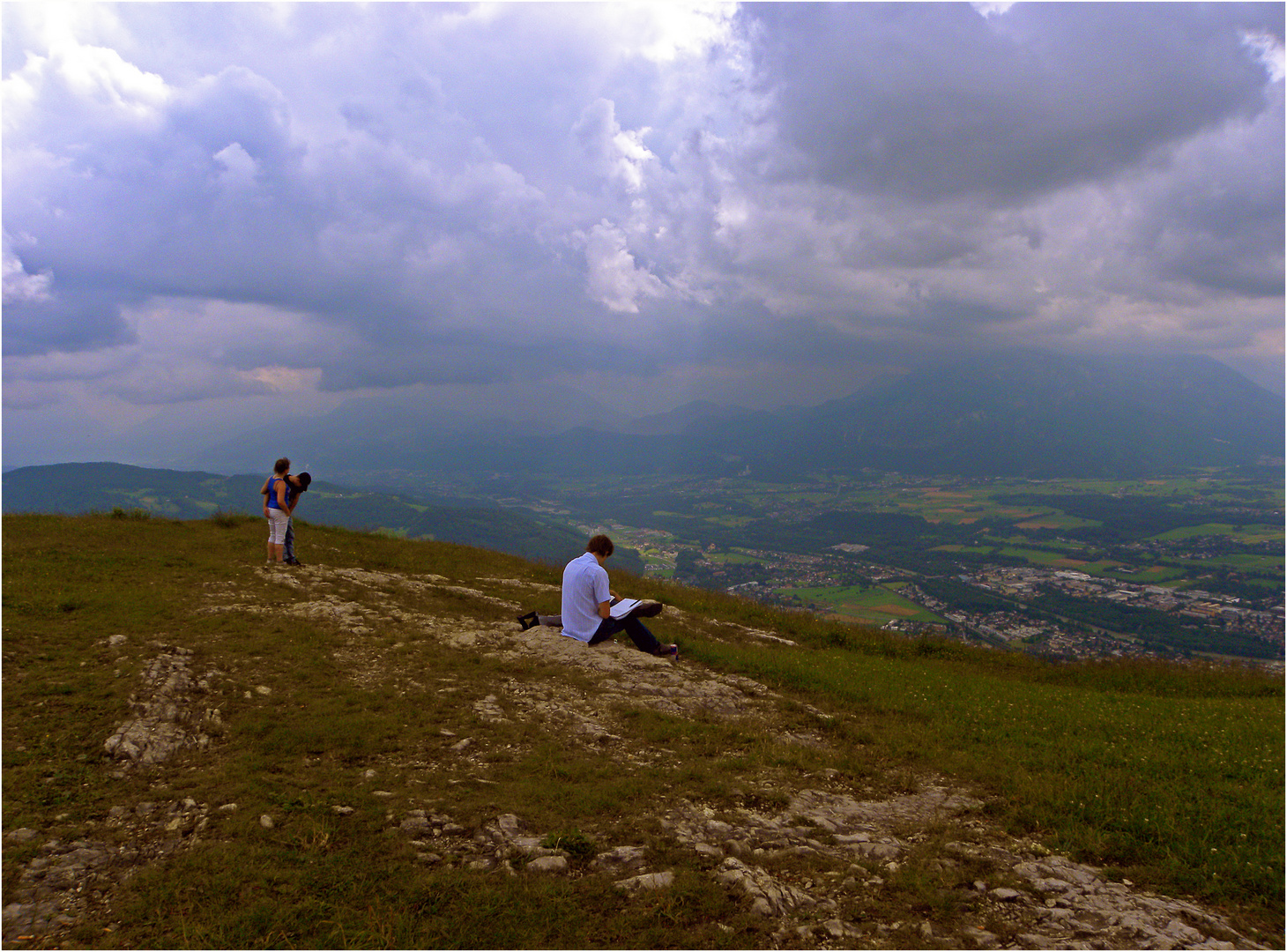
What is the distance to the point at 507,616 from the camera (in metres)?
16.4

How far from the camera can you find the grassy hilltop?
16.4 feet

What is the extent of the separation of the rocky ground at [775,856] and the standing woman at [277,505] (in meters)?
7.16

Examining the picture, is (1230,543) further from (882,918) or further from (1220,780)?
(882,918)

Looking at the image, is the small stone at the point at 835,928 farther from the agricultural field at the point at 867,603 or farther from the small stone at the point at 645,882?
the agricultural field at the point at 867,603

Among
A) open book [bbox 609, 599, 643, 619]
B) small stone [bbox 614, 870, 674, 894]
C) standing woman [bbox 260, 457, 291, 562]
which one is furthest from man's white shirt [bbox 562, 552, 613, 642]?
standing woman [bbox 260, 457, 291, 562]

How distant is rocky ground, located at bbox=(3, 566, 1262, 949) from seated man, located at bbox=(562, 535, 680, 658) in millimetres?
3052

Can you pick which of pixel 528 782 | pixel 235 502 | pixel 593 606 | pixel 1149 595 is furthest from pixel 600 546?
pixel 235 502

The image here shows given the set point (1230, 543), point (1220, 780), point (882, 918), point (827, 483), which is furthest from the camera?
point (827, 483)

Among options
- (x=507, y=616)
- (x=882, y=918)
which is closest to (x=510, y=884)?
(x=882, y=918)

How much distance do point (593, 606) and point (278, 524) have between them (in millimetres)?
10364

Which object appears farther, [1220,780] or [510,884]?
[1220,780]

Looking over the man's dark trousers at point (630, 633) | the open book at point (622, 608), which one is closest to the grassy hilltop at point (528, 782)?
the man's dark trousers at point (630, 633)

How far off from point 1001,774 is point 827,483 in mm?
193809

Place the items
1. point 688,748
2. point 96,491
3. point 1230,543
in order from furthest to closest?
point 96,491
point 1230,543
point 688,748
